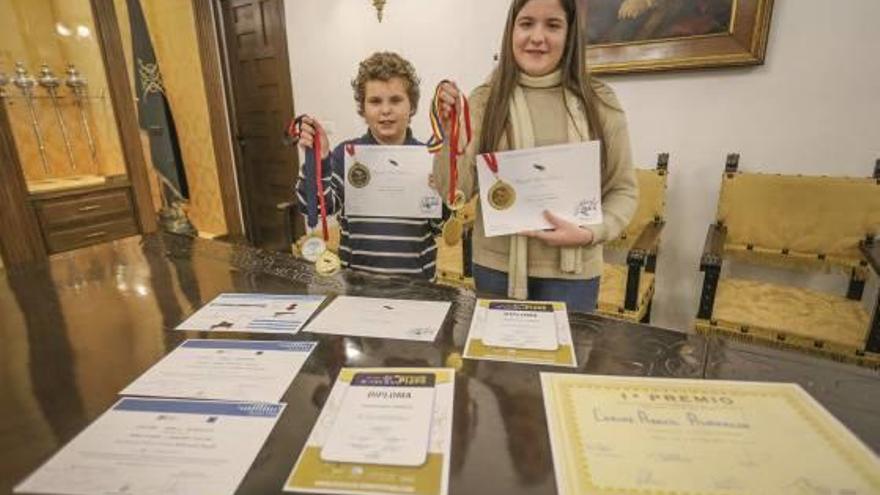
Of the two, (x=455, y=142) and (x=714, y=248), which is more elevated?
(x=455, y=142)

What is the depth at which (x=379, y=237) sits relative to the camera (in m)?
1.46

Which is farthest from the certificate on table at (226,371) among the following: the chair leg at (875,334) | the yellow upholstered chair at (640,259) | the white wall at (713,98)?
the white wall at (713,98)

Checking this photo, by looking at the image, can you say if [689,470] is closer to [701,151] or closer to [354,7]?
[701,151]

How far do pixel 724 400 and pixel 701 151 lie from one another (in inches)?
73.8

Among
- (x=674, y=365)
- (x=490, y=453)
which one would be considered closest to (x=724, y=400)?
(x=674, y=365)

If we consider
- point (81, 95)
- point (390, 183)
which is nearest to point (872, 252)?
point (390, 183)

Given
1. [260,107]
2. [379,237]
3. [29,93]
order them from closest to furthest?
[379,237]
[29,93]
[260,107]

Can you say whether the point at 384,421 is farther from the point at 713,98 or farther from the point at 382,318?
the point at 713,98

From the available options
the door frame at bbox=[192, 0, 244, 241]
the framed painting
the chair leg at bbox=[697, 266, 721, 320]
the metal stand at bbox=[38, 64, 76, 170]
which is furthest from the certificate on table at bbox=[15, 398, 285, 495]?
the door frame at bbox=[192, 0, 244, 241]

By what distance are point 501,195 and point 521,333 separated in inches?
14.8

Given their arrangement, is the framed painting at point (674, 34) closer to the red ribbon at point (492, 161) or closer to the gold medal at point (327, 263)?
the red ribbon at point (492, 161)

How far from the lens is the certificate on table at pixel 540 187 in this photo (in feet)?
3.51

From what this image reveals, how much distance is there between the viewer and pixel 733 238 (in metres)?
2.09

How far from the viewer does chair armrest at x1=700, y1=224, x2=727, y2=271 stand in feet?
5.58
